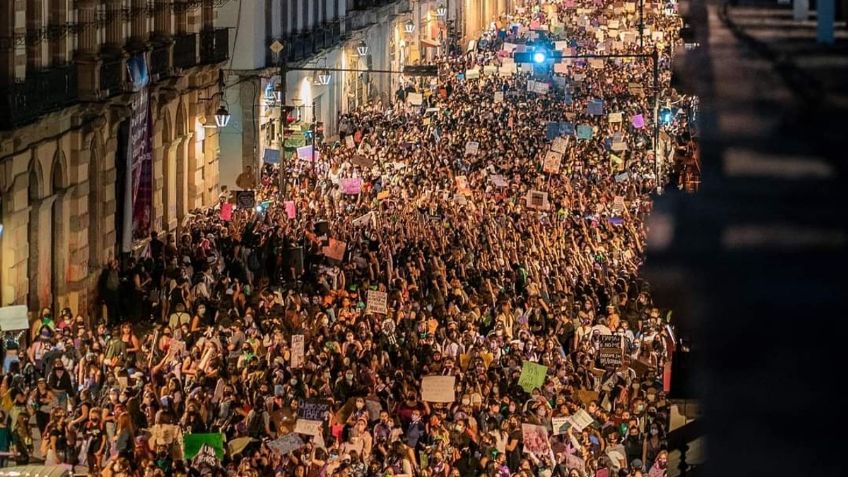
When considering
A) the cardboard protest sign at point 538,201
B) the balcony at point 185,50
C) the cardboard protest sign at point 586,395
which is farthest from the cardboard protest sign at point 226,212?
the cardboard protest sign at point 586,395

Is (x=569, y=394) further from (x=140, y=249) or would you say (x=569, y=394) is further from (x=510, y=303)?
(x=140, y=249)

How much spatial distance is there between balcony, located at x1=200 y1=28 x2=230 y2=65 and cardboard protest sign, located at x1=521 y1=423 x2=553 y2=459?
93.5 ft

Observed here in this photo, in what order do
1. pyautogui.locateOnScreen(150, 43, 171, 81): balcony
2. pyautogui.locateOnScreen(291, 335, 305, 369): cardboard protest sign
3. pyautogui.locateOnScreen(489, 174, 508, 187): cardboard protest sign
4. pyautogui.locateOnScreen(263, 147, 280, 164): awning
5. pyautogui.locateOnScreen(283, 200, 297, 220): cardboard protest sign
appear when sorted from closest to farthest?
pyautogui.locateOnScreen(291, 335, 305, 369): cardboard protest sign < pyautogui.locateOnScreen(283, 200, 297, 220): cardboard protest sign < pyautogui.locateOnScreen(150, 43, 171, 81): balcony < pyautogui.locateOnScreen(489, 174, 508, 187): cardboard protest sign < pyautogui.locateOnScreen(263, 147, 280, 164): awning

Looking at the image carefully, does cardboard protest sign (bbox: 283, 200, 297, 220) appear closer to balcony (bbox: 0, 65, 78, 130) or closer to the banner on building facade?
the banner on building facade

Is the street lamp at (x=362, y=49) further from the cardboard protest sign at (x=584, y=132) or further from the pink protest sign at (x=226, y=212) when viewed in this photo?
the pink protest sign at (x=226, y=212)

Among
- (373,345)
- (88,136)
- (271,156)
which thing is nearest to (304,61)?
(271,156)

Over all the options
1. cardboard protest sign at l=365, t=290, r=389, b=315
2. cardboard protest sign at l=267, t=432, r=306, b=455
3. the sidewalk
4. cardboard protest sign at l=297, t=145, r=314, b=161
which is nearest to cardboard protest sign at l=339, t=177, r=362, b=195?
cardboard protest sign at l=297, t=145, r=314, b=161

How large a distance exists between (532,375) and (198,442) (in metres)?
4.40

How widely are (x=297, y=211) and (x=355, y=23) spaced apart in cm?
4147

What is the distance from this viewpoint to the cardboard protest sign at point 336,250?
30688mm

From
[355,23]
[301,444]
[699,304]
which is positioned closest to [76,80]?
A: [301,444]

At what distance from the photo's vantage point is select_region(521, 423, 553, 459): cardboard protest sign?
19163mm

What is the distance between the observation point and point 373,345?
2308 cm

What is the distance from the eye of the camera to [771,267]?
5148 millimetres
